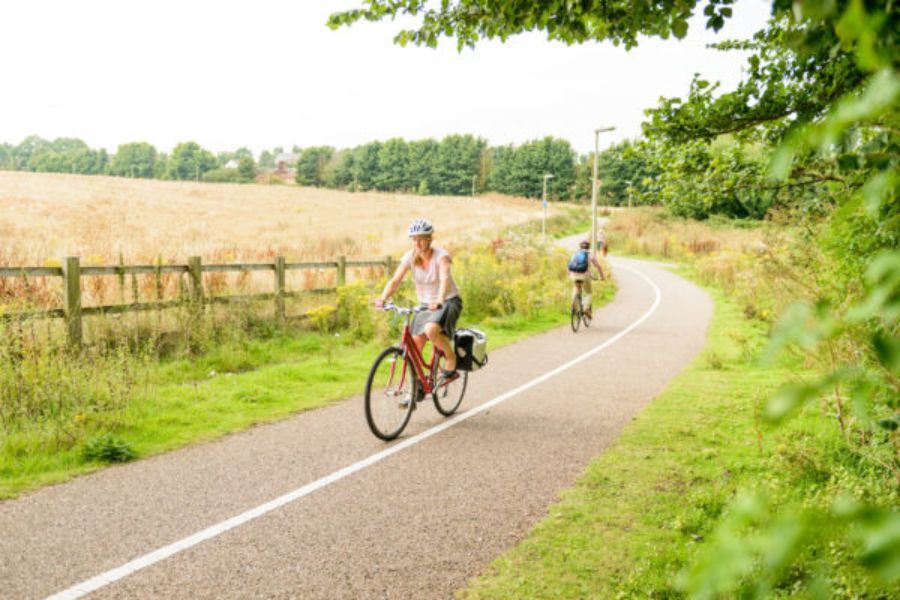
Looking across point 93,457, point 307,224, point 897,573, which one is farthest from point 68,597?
point 307,224

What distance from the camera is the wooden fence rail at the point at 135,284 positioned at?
368 inches

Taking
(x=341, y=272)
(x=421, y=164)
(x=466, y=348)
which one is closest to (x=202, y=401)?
(x=466, y=348)

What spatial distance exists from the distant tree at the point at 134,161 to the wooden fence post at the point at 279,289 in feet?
551

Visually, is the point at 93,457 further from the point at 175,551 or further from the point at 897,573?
the point at 897,573

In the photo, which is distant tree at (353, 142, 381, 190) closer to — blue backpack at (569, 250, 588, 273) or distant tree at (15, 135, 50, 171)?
distant tree at (15, 135, 50, 171)

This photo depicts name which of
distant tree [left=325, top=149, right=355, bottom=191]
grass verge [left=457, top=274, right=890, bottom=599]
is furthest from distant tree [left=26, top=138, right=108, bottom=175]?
grass verge [left=457, top=274, right=890, bottom=599]

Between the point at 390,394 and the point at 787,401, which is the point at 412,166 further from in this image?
the point at 787,401

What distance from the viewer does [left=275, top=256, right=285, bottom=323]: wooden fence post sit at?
1301cm

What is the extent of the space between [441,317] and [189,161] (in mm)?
164587

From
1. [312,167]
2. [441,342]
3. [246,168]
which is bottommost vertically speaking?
[441,342]

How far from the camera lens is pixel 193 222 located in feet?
127

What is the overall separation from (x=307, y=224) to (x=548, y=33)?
3969 centimetres

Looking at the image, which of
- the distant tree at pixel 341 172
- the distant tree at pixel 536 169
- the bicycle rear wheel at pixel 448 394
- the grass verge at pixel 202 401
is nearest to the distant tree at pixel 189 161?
the distant tree at pixel 341 172

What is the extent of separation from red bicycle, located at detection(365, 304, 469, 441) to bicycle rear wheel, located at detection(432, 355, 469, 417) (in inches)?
0.5
